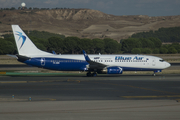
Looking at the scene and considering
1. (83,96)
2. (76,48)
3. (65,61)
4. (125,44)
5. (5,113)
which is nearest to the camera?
(5,113)

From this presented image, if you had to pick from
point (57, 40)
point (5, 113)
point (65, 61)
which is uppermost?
point (57, 40)

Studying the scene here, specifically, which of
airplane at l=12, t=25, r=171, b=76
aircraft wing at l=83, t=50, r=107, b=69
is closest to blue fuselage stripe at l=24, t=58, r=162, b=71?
airplane at l=12, t=25, r=171, b=76

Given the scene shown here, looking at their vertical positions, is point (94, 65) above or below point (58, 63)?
below

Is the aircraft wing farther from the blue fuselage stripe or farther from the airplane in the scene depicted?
the blue fuselage stripe

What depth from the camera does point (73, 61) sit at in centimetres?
4319

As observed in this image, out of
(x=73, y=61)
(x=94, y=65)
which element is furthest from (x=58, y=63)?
(x=94, y=65)

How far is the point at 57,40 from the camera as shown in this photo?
147 meters

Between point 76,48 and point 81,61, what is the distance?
333 ft

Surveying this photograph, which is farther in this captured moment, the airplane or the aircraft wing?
the aircraft wing

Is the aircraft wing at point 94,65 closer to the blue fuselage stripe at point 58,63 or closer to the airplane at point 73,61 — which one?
the airplane at point 73,61

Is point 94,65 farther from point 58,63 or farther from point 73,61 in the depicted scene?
point 58,63

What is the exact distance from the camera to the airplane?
139 feet

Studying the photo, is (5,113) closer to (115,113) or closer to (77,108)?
(77,108)

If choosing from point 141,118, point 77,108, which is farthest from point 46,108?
point 141,118
